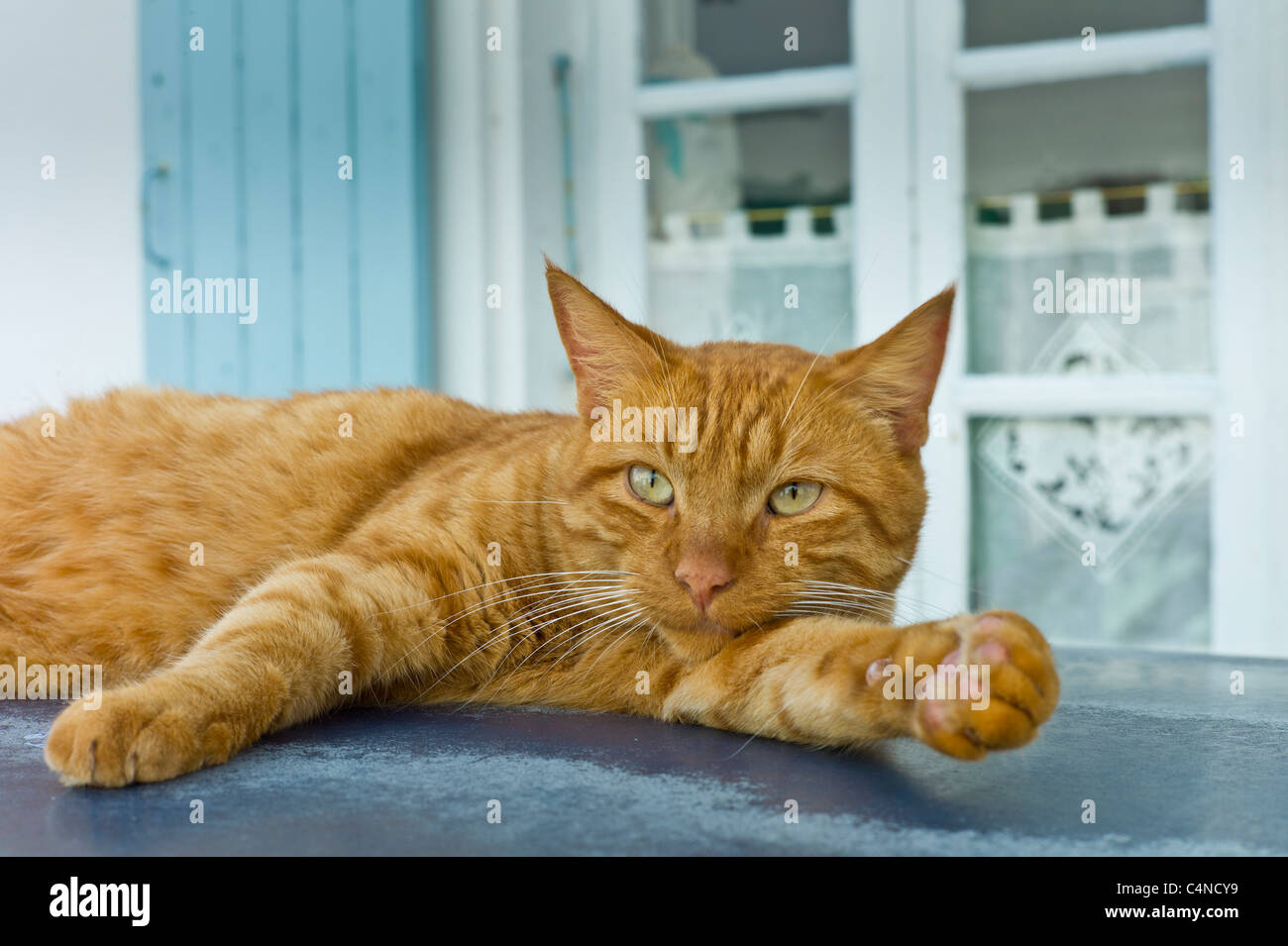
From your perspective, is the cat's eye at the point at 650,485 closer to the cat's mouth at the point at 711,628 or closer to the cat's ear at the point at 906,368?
the cat's mouth at the point at 711,628

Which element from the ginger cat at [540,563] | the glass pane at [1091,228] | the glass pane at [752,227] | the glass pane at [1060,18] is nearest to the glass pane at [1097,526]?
the glass pane at [1091,228]

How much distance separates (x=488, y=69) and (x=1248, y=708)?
2.83 meters

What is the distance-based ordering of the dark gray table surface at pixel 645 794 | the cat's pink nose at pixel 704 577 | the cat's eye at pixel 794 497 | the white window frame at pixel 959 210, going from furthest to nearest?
the white window frame at pixel 959 210
the cat's eye at pixel 794 497
the cat's pink nose at pixel 704 577
the dark gray table surface at pixel 645 794

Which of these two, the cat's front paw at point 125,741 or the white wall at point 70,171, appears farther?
the white wall at point 70,171

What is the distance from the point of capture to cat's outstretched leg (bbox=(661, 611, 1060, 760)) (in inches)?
43.0

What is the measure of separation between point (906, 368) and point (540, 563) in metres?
0.67

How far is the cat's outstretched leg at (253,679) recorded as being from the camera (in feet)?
3.96

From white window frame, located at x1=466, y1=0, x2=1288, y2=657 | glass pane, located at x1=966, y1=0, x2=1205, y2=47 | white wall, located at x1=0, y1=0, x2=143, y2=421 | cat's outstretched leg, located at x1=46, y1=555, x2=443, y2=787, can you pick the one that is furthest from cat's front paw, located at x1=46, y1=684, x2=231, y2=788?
glass pane, located at x1=966, y1=0, x2=1205, y2=47

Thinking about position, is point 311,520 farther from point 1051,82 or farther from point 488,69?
point 1051,82

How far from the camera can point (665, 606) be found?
1533 millimetres

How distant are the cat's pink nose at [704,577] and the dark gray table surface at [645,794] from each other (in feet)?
0.64

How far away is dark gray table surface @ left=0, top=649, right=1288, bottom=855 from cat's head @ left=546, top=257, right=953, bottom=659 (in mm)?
222

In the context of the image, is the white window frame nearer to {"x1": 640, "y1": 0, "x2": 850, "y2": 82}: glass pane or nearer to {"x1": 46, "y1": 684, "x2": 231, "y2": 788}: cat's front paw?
{"x1": 640, "y1": 0, "x2": 850, "y2": 82}: glass pane
